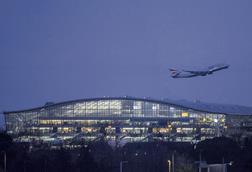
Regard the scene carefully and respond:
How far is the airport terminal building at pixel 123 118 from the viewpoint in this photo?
317 feet

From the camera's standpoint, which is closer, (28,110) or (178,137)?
(178,137)

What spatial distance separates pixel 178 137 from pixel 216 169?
47.2 m

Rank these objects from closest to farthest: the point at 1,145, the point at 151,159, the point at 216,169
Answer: the point at 216,169, the point at 1,145, the point at 151,159

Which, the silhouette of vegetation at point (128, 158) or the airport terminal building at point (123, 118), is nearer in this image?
the silhouette of vegetation at point (128, 158)

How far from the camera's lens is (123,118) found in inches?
4090

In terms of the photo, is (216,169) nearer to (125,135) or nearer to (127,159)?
(127,159)

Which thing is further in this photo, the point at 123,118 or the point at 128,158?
the point at 123,118

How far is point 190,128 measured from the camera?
9838 cm

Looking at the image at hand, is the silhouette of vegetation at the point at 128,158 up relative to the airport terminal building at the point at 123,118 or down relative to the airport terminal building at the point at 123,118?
down

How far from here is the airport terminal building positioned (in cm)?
9669

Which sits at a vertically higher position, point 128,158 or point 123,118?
point 123,118

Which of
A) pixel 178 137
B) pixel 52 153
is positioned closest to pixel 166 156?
pixel 52 153

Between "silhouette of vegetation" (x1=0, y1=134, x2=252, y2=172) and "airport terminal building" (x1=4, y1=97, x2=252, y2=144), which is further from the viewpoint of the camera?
"airport terminal building" (x1=4, y1=97, x2=252, y2=144)

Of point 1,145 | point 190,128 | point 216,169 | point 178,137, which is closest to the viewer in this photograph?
point 216,169
